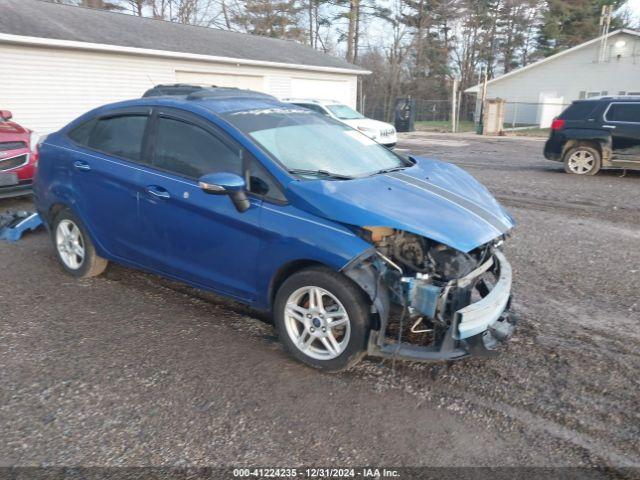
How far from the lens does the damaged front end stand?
3.07 metres

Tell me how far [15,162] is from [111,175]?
174 inches

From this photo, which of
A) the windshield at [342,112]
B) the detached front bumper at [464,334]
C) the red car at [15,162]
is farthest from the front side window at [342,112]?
the detached front bumper at [464,334]

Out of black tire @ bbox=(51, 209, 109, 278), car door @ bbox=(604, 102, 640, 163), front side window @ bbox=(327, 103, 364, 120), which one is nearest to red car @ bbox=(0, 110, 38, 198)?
black tire @ bbox=(51, 209, 109, 278)

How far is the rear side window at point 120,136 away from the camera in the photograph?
14.1 ft

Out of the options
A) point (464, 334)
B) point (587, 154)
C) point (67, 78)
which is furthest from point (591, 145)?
point (67, 78)

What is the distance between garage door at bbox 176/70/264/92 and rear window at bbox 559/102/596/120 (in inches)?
446

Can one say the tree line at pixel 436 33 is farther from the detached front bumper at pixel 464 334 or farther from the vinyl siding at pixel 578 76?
the detached front bumper at pixel 464 334

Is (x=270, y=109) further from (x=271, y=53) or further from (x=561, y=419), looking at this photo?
(x=271, y=53)

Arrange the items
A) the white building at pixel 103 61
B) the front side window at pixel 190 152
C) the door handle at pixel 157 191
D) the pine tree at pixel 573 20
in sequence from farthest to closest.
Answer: the pine tree at pixel 573 20
the white building at pixel 103 61
the door handle at pixel 157 191
the front side window at pixel 190 152

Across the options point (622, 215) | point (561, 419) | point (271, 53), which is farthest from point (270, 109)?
point (271, 53)

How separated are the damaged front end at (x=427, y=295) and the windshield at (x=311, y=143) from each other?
0.83 meters

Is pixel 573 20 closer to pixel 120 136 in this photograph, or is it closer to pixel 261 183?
pixel 120 136

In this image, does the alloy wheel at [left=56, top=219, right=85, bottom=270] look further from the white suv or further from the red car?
the white suv

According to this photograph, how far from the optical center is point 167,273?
4145 mm
